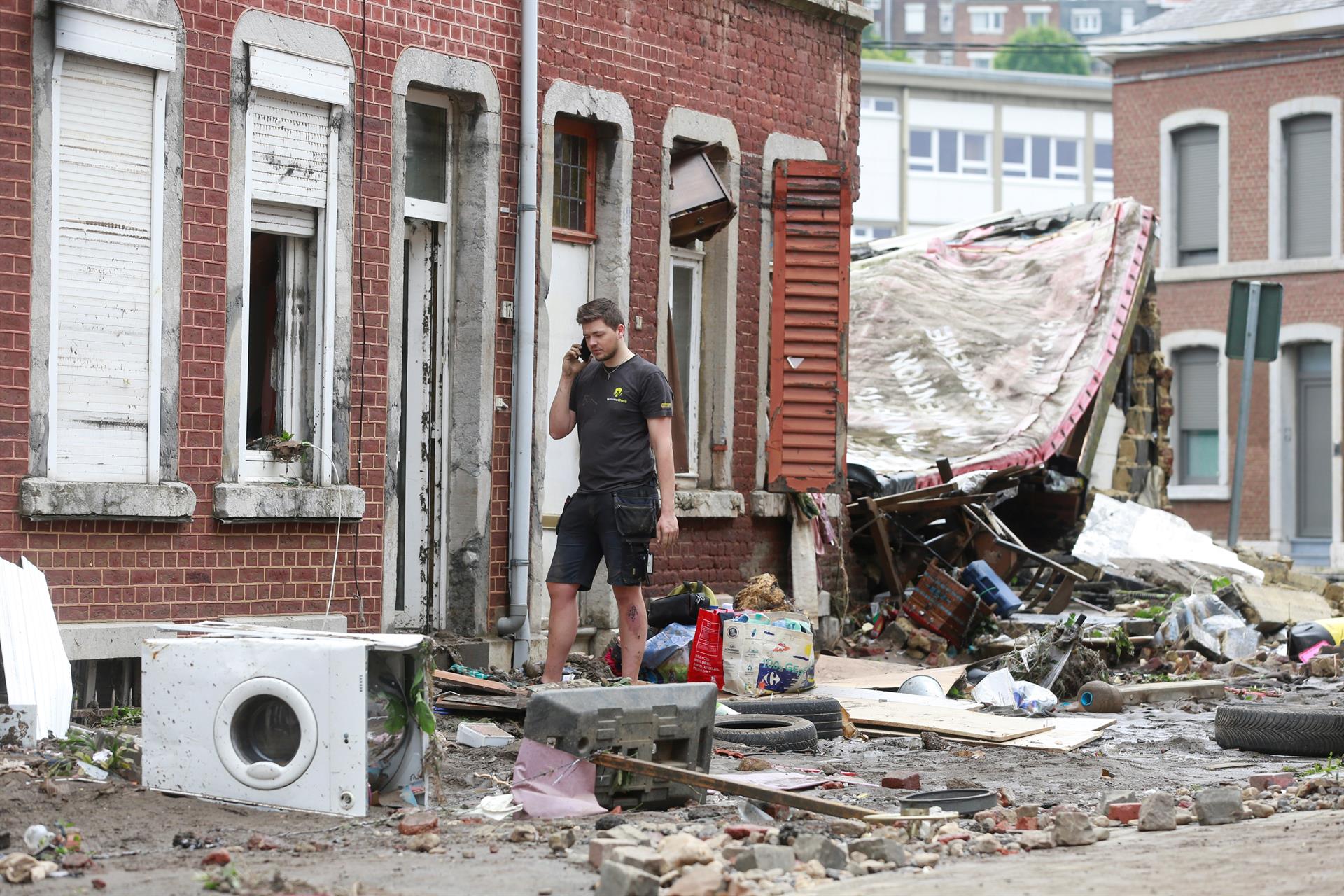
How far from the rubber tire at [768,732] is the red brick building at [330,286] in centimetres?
265

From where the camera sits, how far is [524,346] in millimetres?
11789

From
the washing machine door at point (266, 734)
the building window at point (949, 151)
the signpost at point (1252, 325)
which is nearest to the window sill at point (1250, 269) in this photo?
the signpost at point (1252, 325)

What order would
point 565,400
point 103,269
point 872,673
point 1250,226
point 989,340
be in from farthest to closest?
point 1250,226 < point 989,340 < point 872,673 < point 565,400 < point 103,269

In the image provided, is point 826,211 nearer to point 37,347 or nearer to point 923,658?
point 923,658

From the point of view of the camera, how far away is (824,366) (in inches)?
567

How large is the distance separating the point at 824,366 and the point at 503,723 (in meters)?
6.01

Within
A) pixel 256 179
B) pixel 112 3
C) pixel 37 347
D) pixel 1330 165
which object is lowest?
pixel 37 347

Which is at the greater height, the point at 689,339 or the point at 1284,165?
the point at 1284,165

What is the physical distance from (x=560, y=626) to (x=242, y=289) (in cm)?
253

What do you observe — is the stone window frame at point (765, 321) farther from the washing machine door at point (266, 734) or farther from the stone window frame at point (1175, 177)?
the stone window frame at point (1175, 177)

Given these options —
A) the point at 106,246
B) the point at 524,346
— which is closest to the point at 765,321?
the point at 524,346

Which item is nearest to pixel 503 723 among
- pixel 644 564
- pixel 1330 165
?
pixel 644 564

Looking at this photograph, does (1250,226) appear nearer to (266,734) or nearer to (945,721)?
(945,721)

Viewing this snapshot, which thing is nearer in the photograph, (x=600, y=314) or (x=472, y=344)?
(x=600, y=314)
